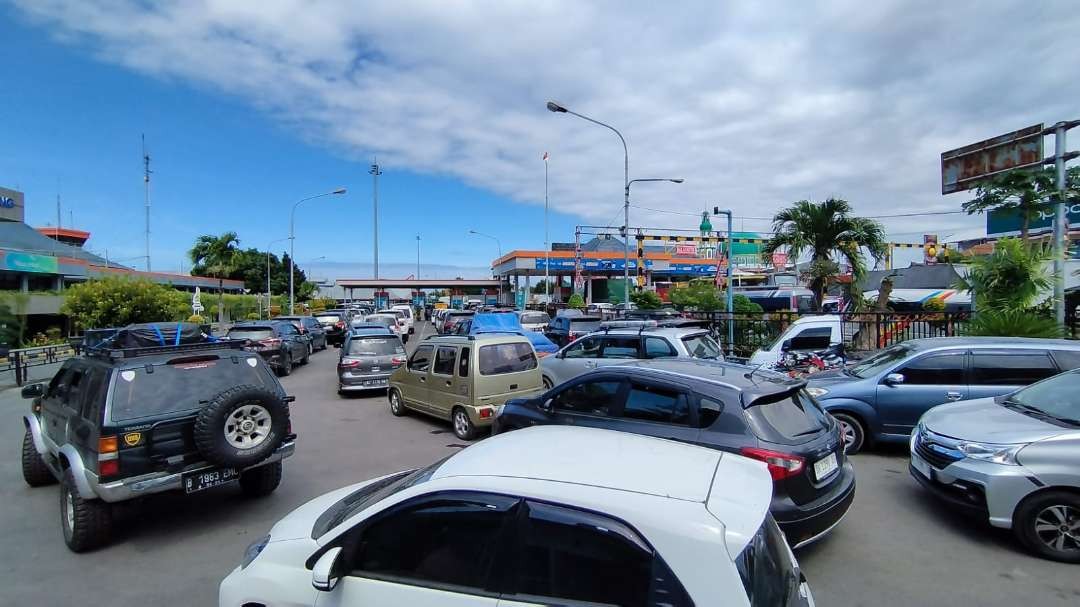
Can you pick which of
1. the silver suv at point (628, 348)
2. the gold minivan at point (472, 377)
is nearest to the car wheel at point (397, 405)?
the gold minivan at point (472, 377)

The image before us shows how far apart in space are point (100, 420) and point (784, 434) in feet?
18.7

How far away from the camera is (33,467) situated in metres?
6.66

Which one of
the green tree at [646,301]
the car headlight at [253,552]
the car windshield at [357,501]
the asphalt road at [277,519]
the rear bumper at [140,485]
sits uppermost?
the green tree at [646,301]

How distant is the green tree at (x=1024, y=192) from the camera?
1152cm

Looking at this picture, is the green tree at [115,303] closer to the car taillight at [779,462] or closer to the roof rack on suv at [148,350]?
the roof rack on suv at [148,350]

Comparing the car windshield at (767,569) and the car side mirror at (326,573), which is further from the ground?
the car windshield at (767,569)

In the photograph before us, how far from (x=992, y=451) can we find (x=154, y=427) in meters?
7.35

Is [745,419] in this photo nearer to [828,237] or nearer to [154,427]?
[154,427]

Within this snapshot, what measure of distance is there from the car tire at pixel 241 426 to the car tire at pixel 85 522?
0.92m

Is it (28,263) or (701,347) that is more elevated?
(28,263)

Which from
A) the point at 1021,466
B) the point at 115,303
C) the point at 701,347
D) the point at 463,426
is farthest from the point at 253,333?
the point at 1021,466

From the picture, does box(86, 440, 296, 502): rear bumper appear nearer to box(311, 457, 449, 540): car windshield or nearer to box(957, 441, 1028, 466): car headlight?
box(311, 457, 449, 540): car windshield

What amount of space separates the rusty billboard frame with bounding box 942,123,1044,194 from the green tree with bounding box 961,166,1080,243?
1.04 ft

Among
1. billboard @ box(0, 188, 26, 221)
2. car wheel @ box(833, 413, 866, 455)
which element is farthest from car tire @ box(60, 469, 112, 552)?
billboard @ box(0, 188, 26, 221)
